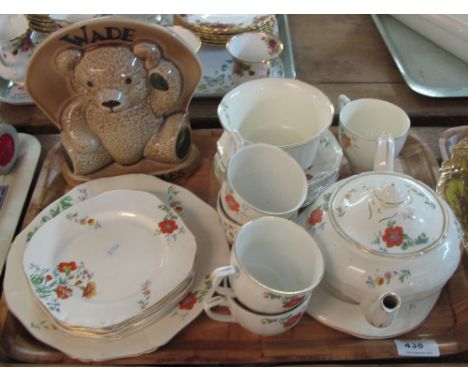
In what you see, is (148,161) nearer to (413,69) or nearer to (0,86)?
(0,86)

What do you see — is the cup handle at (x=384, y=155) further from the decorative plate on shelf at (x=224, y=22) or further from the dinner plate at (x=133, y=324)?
the decorative plate on shelf at (x=224, y=22)

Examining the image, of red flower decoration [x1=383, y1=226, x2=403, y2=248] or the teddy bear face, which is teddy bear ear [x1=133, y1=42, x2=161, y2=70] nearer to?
the teddy bear face

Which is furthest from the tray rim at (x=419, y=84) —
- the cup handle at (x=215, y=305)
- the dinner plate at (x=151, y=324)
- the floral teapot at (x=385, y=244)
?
the cup handle at (x=215, y=305)

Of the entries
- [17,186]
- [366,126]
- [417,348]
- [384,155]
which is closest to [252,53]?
[366,126]

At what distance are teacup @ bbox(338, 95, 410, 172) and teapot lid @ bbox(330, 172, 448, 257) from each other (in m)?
0.15

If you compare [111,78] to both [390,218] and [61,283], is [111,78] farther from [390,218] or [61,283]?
[390,218]

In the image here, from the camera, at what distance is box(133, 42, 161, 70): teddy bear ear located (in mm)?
612

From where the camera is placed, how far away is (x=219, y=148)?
697 mm

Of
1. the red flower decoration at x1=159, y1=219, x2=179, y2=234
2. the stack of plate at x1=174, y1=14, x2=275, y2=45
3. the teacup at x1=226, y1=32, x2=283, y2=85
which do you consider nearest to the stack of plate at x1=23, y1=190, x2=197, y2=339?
the red flower decoration at x1=159, y1=219, x2=179, y2=234

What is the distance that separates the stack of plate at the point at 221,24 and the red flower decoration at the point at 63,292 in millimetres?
696

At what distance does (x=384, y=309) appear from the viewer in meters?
0.50

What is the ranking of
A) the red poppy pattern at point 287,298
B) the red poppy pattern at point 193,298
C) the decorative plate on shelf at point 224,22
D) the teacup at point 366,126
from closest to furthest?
the red poppy pattern at point 287,298
the red poppy pattern at point 193,298
the teacup at point 366,126
the decorative plate on shelf at point 224,22

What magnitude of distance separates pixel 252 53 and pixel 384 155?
0.44 meters

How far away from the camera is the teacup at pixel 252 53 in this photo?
910 millimetres
